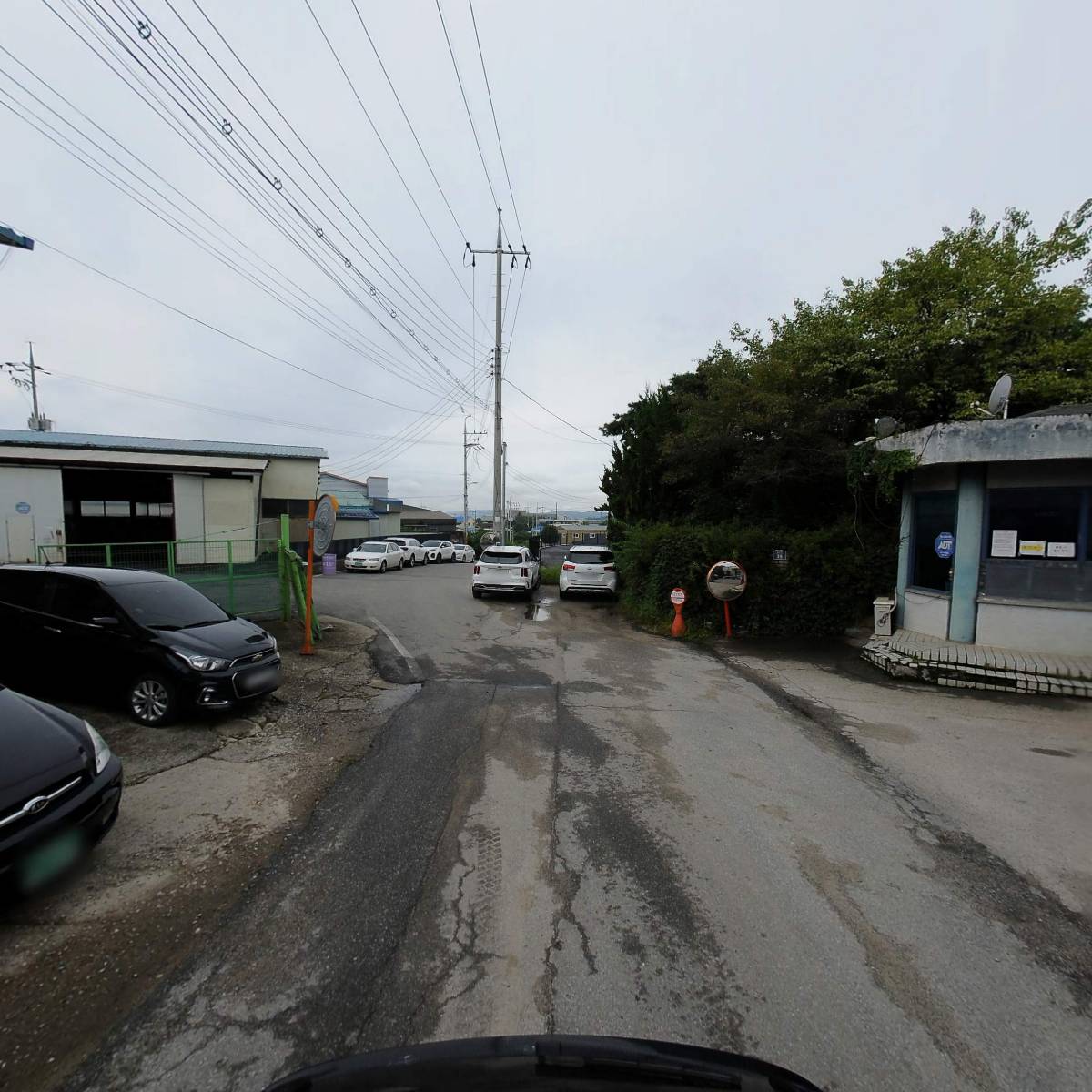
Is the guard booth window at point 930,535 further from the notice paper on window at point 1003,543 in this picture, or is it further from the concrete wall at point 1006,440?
the concrete wall at point 1006,440

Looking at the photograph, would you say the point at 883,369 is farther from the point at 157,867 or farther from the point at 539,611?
the point at 157,867

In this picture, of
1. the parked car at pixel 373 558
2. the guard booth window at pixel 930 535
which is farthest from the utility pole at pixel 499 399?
the guard booth window at pixel 930 535

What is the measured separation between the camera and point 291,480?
28156mm

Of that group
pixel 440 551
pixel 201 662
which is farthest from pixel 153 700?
pixel 440 551

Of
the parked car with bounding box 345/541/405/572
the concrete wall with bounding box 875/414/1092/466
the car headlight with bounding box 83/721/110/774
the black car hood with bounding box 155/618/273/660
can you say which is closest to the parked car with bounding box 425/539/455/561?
the parked car with bounding box 345/541/405/572

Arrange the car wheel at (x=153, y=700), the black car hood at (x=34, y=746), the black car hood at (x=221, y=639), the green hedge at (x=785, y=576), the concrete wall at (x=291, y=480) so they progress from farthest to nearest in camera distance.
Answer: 1. the concrete wall at (x=291, y=480)
2. the green hedge at (x=785, y=576)
3. the black car hood at (x=221, y=639)
4. the car wheel at (x=153, y=700)
5. the black car hood at (x=34, y=746)

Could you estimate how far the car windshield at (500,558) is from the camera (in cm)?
1616

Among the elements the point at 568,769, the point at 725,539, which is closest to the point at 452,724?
the point at 568,769

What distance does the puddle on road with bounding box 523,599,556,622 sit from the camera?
44.3 ft

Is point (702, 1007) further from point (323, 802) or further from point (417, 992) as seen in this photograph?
point (323, 802)

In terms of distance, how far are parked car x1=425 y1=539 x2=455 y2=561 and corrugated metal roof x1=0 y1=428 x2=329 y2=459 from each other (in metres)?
7.21

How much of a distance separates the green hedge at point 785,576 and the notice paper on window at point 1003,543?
2360 mm

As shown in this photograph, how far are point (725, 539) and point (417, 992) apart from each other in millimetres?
9973

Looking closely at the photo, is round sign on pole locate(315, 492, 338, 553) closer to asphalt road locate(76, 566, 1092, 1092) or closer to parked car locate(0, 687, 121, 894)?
asphalt road locate(76, 566, 1092, 1092)
